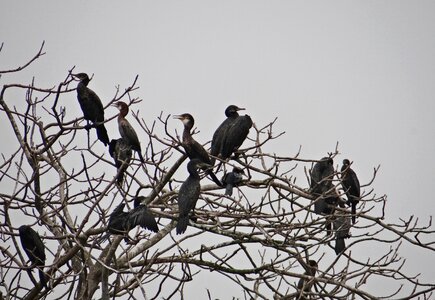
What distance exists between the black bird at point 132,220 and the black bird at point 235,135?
4.78 feet

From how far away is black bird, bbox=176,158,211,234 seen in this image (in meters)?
6.20

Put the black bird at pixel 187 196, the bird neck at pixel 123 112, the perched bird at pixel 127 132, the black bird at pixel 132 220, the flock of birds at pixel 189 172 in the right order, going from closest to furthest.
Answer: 1. the black bird at pixel 132 220
2. the flock of birds at pixel 189 172
3. the black bird at pixel 187 196
4. the perched bird at pixel 127 132
5. the bird neck at pixel 123 112

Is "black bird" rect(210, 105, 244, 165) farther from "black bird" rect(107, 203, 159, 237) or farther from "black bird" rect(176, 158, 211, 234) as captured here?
"black bird" rect(107, 203, 159, 237)

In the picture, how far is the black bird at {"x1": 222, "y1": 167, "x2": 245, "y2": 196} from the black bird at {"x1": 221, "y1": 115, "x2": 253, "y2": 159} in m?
0.31

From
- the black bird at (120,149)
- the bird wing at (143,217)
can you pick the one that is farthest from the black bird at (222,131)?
the bird wing at (143,217)

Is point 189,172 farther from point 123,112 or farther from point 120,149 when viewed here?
point 123,112

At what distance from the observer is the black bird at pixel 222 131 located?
7.52 metres

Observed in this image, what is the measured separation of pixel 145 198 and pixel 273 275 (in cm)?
137

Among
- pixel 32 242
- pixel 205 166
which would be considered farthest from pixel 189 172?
pixel 32 242

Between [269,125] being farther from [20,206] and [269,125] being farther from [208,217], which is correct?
[20,206]

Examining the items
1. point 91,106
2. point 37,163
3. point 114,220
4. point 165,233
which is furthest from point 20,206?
point 91,106

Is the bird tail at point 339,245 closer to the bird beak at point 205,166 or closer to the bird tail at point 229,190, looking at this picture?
the bird tail at point 229,190

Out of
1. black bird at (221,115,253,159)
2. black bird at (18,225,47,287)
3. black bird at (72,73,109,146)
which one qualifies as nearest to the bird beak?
black bird at (221,115,253,159)

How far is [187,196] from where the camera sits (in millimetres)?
6293
